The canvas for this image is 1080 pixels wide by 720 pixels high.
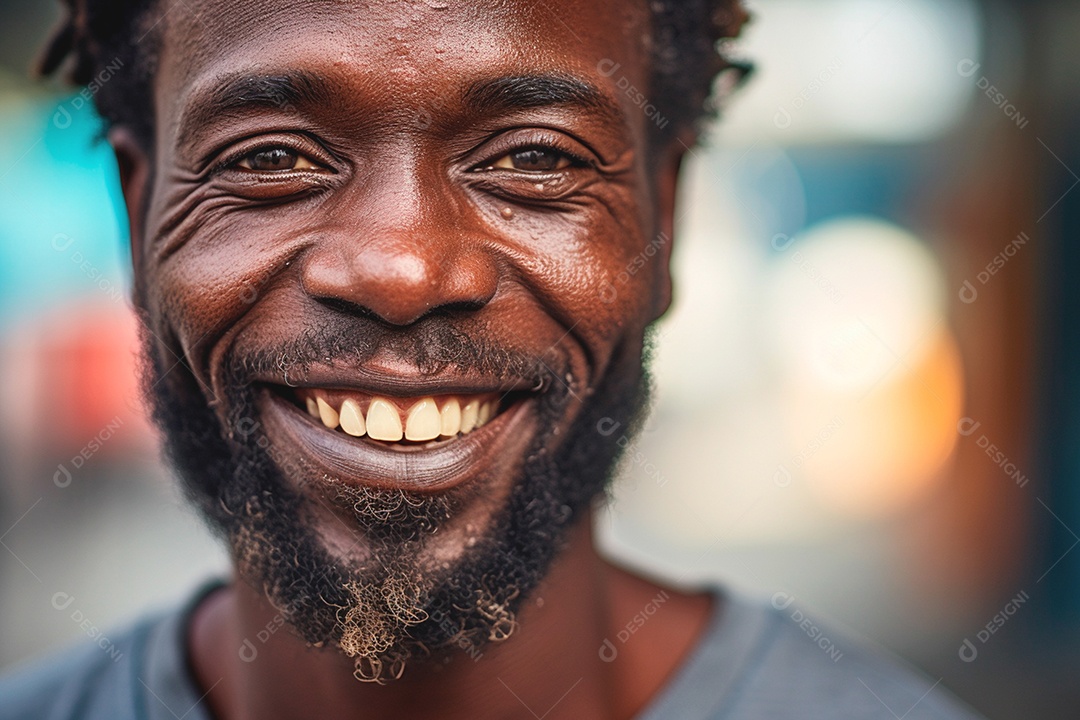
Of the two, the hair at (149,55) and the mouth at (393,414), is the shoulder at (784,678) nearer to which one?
the mouth at (393,414)

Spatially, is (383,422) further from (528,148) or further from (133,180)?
(133,180)

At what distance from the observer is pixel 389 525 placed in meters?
1.76

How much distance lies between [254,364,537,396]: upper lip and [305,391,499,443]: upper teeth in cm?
4

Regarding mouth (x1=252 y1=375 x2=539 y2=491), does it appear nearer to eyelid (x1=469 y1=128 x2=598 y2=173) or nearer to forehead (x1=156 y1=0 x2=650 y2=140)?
eyelid (x1=469 y1=128 x2=598 y2=173)

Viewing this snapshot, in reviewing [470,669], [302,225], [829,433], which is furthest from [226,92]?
[829,433]

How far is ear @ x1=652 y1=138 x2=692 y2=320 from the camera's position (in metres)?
2.24

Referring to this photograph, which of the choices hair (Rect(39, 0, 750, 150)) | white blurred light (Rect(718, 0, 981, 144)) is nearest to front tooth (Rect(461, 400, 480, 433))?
hair (Rect(39, 0, 750, 150))

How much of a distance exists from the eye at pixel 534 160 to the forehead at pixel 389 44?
16cm

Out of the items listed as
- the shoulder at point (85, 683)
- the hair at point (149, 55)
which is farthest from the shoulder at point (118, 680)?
the hair at point (149, 55)

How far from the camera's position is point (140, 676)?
2.30 meters

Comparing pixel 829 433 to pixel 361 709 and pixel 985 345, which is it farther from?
pixel 361 709

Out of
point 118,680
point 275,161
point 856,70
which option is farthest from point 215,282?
point 856,70

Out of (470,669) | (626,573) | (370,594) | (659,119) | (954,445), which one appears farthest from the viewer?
(954,445)

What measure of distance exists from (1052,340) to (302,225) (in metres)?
4.56
